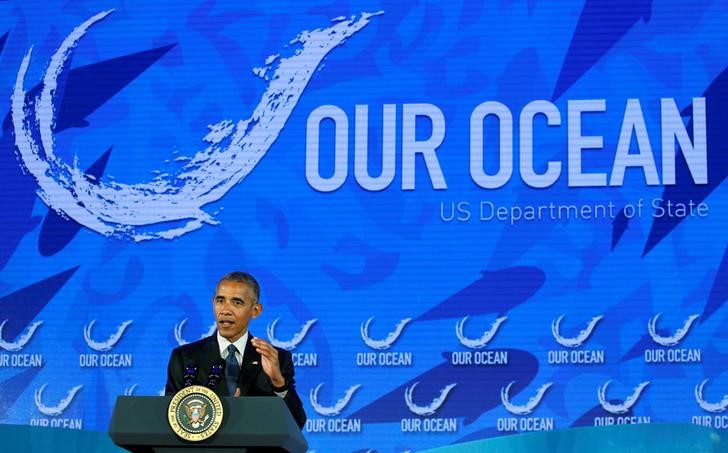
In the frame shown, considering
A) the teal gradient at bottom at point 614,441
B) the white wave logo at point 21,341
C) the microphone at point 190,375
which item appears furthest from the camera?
the white wave logo at point 21,341

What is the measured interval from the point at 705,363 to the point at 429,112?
179 cm

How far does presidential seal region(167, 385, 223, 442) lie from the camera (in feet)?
7.35

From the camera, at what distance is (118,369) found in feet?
19.5

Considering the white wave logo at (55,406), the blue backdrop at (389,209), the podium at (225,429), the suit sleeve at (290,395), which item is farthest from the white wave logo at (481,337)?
the podium at (225,429)

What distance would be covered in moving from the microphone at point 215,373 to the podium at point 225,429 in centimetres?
33

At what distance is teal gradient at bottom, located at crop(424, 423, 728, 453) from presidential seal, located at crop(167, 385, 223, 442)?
347 cm

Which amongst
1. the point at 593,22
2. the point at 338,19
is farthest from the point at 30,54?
the point at 593,22

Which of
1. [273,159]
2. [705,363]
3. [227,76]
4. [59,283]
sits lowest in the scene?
[705,363]

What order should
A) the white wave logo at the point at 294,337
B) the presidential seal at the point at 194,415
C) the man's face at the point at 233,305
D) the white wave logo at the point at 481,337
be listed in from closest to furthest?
the presidential seal at the point at 194,415
the man's face at the point at 233,305
the white wave logo at the point at 481,337
the white wave logo at the point at 294,337

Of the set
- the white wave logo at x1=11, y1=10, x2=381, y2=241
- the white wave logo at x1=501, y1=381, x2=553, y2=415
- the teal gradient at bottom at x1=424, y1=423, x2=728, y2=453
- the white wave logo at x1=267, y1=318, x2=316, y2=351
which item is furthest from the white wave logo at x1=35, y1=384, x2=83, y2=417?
the white wave logo at x1=501, y1=381, x2=553, y2=415

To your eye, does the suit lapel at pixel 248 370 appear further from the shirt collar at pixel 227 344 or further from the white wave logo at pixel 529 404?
the white wave logo at pixel 529 404

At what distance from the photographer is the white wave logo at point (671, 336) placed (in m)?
5.56

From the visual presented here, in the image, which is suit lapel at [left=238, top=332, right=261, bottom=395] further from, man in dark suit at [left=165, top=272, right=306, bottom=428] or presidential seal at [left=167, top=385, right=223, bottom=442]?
presidential seal at [left=167, top=385, right=223, bottom=442]

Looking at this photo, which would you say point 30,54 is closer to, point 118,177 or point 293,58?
point 118,177
